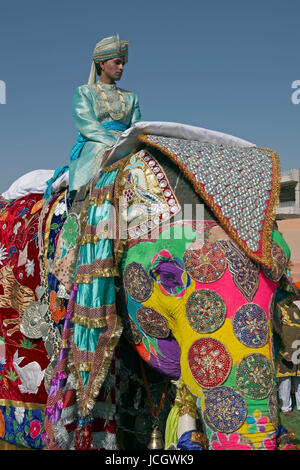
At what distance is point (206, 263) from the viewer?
262 centimetres

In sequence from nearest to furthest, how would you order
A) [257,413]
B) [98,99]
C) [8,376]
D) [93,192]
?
1. [257,413]
2. [93,192]
3. [98,99]
4. [8,376]

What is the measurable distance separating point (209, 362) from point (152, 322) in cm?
42

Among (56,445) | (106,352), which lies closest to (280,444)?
(106,352)

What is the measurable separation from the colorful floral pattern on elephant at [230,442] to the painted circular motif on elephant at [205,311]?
45 cm

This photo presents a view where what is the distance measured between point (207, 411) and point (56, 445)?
87cm

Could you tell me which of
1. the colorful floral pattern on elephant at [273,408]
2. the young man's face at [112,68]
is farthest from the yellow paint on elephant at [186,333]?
the young man's face at [112,68]

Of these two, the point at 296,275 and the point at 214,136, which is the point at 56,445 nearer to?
the point at 214,136

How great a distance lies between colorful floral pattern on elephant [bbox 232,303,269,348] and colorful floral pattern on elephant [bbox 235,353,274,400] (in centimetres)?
6

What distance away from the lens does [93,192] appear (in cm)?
313

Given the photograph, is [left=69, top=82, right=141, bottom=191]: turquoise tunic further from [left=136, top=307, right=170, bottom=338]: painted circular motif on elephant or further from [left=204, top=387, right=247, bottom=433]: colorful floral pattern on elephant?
[left=204, top=387, right=247, bottom=433]: colorful floral pattern on elephant

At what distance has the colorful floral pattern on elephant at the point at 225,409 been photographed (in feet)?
7.93

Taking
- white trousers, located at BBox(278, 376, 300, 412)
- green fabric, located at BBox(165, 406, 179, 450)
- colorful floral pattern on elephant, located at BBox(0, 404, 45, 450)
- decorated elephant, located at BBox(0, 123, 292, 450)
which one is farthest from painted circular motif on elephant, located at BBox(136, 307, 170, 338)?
white trousers, located at BBox(278, 376, 300, 412)

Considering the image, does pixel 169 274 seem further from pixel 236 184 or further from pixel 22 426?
pixel 22 426

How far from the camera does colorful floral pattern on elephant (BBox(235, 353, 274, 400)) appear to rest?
7.98 ft
